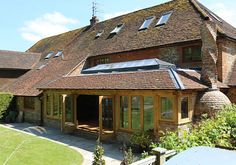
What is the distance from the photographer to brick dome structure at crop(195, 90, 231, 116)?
520 inches

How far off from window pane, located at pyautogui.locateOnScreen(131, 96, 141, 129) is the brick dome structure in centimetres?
306

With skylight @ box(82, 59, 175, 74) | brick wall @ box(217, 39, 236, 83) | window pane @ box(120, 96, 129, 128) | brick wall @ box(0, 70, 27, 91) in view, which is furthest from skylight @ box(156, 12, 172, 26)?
brick wall @ box(0, 70, 27, 91)

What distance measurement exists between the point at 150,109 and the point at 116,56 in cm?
895

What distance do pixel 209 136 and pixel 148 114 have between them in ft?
13.8

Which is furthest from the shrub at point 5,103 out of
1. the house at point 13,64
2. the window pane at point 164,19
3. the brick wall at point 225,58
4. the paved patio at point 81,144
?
the brick wall at point 225,58

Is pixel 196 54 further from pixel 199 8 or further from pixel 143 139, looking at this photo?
pixel 143 139

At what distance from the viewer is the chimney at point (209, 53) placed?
14328 mm

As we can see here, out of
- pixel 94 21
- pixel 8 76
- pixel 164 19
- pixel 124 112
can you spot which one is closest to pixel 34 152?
pixel 124 112

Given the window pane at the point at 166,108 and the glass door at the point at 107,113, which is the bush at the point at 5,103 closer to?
the glass door at the point at 107,113

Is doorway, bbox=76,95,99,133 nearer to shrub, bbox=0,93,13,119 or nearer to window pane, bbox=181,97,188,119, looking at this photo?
shrub, bbox=0,93,13,119

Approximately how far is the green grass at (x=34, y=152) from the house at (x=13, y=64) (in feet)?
46.8

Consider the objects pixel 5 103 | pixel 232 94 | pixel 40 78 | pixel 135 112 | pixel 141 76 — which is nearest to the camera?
pixel 135 112

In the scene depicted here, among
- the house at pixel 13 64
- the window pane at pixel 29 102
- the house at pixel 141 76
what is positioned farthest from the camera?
the house at pixel 13 64

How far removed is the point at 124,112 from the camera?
14.6m
